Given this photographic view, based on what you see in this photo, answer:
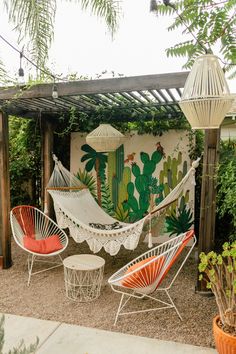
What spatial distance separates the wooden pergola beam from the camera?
2.53m

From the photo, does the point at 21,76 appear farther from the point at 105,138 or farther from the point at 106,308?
the point at 106,308

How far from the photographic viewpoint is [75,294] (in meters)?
2.86

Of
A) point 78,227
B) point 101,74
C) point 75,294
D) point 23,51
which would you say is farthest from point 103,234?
point 23,51

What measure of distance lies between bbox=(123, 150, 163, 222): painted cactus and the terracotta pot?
9.29 ft

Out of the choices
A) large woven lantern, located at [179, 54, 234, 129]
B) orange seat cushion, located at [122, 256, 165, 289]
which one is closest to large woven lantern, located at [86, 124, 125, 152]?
orange seat cushion, located at [122, 256, 165, 289]

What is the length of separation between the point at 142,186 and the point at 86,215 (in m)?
1.16

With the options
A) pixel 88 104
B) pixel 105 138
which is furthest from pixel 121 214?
pixel 88 104

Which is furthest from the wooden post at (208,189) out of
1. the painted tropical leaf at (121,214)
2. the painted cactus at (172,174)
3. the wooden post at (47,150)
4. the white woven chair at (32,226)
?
the wooden post at (47,150)

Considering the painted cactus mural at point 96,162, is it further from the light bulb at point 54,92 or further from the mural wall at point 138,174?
the light bulb at point 54,92

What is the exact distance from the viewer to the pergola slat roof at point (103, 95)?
2.58 meters

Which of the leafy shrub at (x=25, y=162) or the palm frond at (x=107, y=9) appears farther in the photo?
the leafy shrub at (x=25, y=162)

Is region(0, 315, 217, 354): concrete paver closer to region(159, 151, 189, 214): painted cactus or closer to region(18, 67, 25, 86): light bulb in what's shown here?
region(18, 67, 25, 86): light bulb

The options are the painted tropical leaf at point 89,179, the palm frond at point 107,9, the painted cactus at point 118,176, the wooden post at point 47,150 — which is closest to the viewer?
the palm frond at point 107,9

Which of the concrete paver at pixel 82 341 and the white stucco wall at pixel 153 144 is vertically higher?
the white stucco wall at pixel 153 144
